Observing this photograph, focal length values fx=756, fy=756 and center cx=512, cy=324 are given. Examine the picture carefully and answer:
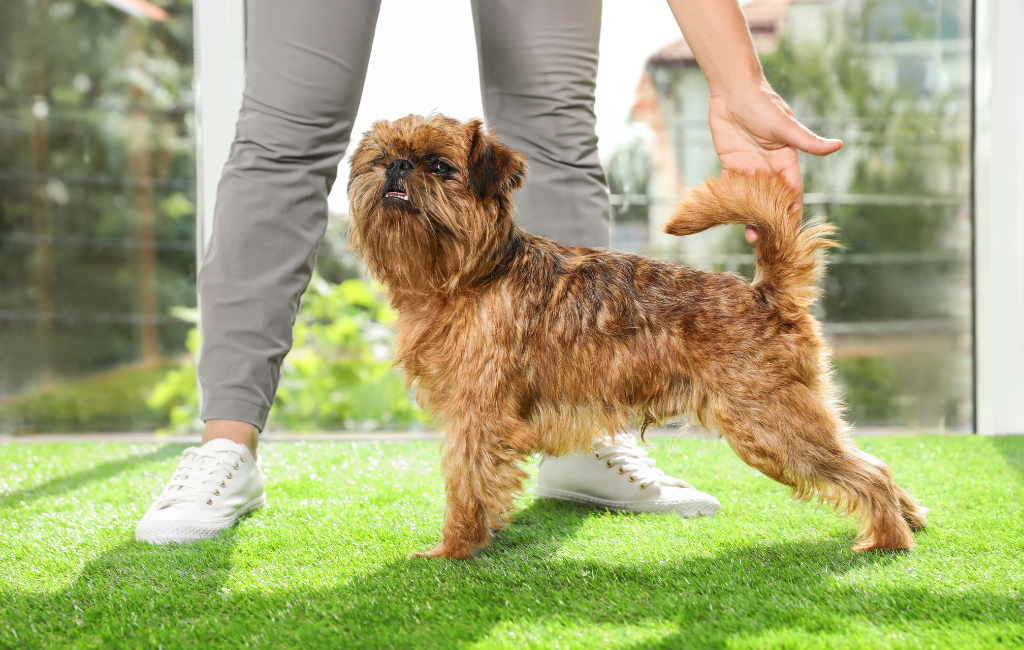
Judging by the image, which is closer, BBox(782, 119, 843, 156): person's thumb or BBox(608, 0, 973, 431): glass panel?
BBox(782, 119, 843, 156): person's thumb

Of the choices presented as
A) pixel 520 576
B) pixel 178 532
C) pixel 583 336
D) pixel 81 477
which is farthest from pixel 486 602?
pixel 81 477

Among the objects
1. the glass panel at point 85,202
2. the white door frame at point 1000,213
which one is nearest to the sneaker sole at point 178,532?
the glass panel at point 85,202

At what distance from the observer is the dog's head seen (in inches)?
64.7

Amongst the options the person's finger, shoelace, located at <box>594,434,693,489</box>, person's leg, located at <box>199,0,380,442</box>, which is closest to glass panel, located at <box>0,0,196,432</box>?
person's leg, located at <box>199,0,380,442</box>

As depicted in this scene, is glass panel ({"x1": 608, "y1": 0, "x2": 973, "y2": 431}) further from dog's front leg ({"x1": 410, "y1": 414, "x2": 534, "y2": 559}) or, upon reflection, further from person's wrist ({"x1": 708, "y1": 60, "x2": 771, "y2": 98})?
dog's front leg ({"x1": 410, "y1": 414, "x2": 534, "y2": 559})

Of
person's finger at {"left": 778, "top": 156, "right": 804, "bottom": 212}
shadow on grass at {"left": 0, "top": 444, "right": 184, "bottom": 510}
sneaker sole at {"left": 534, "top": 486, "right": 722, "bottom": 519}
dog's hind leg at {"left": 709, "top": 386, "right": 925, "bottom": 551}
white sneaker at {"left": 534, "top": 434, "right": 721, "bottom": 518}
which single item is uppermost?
person's finger at {"left": 778, "top": 156, "right": 804, "bottom": 212}

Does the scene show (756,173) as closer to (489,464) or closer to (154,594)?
(489,464)

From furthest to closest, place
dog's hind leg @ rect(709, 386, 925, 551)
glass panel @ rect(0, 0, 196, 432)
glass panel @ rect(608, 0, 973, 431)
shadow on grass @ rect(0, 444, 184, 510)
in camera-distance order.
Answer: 1. glass panel @ rect(0, 0, 196, 432)
2. glass panel @ rect(608, 0, 973, 431)
3. shadow on grass @ rect(0, 444, 184, 510)
4. dog's hind leg @ rect(709, 386, 925, 551)

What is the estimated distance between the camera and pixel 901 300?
353 cm

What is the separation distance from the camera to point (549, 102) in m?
2.11

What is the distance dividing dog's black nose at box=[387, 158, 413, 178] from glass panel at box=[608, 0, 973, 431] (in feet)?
6.61

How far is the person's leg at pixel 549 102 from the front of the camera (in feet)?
6.82

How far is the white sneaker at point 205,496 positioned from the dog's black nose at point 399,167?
2.76 ft

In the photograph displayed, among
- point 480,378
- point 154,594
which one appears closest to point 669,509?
point 480,378
